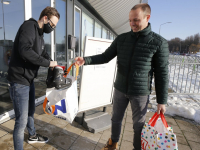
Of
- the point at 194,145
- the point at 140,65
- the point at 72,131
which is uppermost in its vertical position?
the point at 140,65

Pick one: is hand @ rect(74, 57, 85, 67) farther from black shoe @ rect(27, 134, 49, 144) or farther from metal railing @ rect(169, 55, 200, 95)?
metal railing @ rect(169, 55, 200, 95)

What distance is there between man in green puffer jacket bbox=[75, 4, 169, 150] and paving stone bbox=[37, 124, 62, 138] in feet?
4.66

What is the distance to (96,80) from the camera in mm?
2715

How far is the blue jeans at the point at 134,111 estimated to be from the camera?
Result: 168 cm

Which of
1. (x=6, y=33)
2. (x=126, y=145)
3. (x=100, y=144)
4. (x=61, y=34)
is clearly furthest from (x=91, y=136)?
(x=61, y=34)

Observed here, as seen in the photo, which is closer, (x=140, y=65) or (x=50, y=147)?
(x=140, y=65)

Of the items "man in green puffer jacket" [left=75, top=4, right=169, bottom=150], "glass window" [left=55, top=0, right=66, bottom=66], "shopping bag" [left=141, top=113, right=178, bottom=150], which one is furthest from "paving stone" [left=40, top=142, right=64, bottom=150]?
"glass window" [left=55, top=0, right=66, bottom=66]

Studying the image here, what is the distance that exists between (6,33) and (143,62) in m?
2.64

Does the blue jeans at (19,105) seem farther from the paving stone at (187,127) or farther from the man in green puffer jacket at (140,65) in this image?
the paving stone at (187,127)

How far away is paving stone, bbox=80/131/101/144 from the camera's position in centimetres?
237

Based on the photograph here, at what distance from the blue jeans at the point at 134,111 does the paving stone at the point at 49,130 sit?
3.66 ft

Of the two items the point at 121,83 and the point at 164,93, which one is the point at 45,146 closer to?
the point at 121,83

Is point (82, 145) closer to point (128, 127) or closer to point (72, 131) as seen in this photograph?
point (72, 131)

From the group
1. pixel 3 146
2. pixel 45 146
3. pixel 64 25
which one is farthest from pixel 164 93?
pixel 64 25
